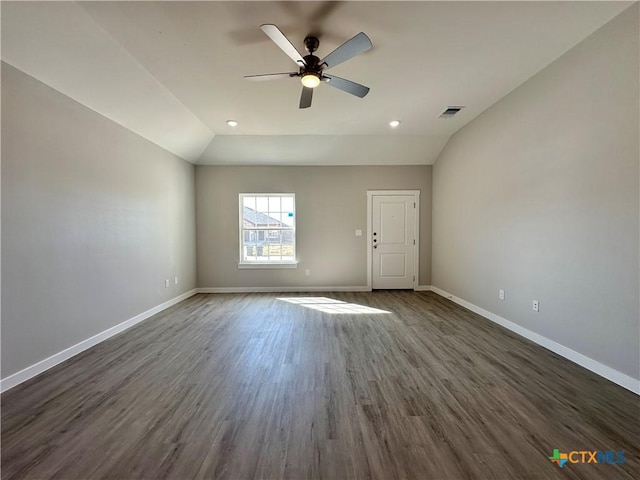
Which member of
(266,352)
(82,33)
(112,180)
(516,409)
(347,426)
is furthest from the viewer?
(112,180)

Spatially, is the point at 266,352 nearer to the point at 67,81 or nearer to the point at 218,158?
the point at 67,81

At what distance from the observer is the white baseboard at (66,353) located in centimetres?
212

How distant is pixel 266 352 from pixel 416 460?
5.54 ft

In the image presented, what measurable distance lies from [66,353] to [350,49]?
12.3 feet

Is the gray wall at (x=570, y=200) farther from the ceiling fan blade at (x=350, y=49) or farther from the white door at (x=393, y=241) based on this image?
the ceiling fan blade at (x=350, y=49)

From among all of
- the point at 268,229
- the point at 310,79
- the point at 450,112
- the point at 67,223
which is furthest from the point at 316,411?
the point at 268,229

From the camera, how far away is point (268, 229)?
562 cm

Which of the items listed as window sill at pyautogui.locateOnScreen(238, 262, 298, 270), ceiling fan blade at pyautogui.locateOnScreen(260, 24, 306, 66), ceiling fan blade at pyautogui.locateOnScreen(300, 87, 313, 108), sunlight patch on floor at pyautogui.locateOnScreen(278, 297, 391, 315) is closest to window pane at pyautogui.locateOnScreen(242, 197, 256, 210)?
window sill at pyautogui.locateOnScreen(238, 262, 298, 270)

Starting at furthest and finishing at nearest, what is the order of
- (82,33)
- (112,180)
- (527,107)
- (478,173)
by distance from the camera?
(478,173), (112,180), (527,107), (82,33)

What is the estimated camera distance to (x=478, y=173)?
3969 millimetres

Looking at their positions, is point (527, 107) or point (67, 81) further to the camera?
point (527, 107)

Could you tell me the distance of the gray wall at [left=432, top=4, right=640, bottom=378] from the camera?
6.81 feet

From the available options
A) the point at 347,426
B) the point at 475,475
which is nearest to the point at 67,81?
the point at 347,426

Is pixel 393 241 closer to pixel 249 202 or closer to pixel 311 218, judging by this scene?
pixel 311 218
